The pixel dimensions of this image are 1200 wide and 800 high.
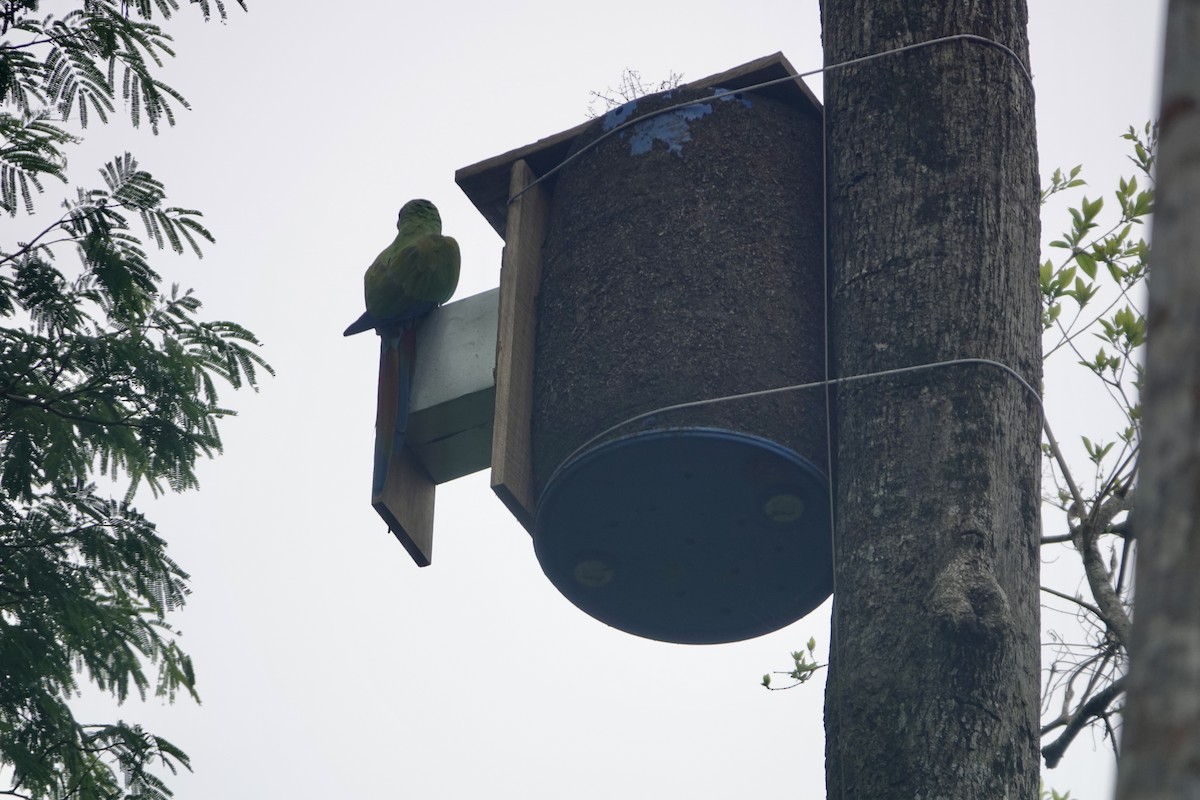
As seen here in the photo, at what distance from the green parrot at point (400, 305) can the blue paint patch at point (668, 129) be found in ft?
2.78

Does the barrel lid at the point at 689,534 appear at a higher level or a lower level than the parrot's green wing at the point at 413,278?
lower

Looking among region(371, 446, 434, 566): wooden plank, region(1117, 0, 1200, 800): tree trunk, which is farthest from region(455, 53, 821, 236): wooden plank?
region(1117, 0, 1200, 800): tree trunk

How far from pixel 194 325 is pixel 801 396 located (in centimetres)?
204

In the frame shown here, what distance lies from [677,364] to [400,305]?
1.17 meters

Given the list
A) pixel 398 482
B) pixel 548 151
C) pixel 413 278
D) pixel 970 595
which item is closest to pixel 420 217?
pixel 413 278

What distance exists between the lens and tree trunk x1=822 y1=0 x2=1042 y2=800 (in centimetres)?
270

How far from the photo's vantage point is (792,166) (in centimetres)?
394

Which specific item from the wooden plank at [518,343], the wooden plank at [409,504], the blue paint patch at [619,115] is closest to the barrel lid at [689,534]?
the wooden plank at [518,343]

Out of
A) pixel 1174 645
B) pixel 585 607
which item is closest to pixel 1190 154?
pixel 1174 645

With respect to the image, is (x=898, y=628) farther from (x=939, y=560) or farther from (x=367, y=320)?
(x=367, y=320)

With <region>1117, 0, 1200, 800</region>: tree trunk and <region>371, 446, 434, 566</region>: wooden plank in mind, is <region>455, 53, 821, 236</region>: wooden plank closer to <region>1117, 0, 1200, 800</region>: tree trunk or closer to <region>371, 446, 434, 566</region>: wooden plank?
<region>371, 446, 434, 566</region>: wooden plank

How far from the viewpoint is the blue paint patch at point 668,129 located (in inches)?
158

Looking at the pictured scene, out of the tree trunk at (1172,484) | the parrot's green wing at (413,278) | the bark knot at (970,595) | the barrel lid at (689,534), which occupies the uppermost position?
the parrot's green wing at (413,278)

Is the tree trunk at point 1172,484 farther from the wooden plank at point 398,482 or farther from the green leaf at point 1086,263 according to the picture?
the green leaf at point 1086,263
